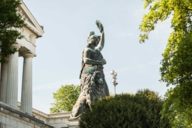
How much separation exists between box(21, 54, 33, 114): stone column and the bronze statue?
26.8 metres

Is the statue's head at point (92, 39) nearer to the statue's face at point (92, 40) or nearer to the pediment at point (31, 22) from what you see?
the statue's face at point (92, 40)

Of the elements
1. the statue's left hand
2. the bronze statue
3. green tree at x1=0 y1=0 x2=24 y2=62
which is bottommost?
the bronze statue

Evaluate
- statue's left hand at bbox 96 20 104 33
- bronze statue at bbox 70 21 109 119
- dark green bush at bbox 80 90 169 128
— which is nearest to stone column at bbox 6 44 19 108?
statue's left hand at bbox 96 20 104 33

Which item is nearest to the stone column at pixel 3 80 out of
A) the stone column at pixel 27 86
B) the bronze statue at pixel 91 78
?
the stone column at pixel 27 86

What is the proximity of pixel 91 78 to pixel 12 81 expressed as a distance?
85.5 ft

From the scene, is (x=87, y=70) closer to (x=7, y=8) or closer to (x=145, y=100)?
(x=145, y=100)

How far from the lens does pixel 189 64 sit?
15.8 m

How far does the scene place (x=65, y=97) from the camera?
79938 mm

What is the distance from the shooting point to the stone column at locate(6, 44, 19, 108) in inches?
2133

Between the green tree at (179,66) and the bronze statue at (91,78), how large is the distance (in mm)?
12142

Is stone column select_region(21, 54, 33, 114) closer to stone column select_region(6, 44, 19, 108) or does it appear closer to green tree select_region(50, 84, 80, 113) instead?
stone column select_region(6, 44, 19, 108)

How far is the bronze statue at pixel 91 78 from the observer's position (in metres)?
30.4

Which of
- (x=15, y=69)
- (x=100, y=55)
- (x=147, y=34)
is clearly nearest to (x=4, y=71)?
(x=15, y=69)

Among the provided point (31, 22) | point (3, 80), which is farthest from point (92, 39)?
point (31, 22)
